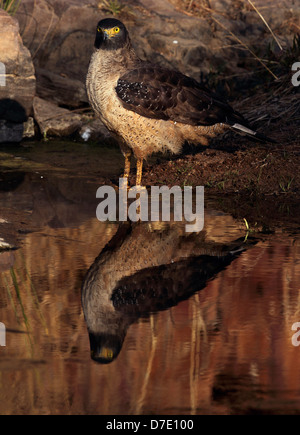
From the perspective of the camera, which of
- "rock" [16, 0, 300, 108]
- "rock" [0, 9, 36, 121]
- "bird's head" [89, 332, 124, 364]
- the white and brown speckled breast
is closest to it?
"bird's head" [89, 332, 124, 364]

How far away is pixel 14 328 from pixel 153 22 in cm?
763

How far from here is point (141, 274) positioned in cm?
449

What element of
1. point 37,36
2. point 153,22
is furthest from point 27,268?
Answer: point 153,22

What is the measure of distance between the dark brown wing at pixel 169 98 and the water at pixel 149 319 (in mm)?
1176

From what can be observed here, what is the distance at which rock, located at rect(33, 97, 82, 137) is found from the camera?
879 centimetres

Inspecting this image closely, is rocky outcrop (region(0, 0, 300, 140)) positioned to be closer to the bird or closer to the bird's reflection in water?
the bird

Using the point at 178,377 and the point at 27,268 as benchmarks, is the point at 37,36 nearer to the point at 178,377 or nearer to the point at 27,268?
the point at 27,268

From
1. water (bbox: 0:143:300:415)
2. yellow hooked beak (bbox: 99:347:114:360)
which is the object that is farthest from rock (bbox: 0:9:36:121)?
yellow hooked beak (bbox: 99:347:114:360)

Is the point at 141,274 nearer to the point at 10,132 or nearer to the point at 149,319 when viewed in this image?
the point at 149,319

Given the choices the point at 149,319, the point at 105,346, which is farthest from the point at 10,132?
the point at 105,346

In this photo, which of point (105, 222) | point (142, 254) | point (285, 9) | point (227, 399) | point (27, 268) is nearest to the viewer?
point (227, 399)

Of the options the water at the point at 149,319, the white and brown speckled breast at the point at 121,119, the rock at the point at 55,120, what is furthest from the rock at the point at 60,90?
the water at the point at 149,319

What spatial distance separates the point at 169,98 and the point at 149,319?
125 inches

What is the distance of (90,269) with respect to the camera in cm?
455
